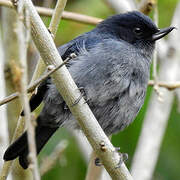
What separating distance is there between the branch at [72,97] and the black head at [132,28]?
4.52ft

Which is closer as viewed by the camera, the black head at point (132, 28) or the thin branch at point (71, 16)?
the thin branch at point (71, 16)

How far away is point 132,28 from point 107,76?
31.4 inches

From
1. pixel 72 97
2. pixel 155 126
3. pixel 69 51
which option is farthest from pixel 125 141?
pixel 72 97

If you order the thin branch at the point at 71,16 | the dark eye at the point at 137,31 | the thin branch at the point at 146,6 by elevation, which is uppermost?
the thin branch at the point at 146,6

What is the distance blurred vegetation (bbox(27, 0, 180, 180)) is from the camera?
4.68 metres

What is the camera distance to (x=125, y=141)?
4.66 meters

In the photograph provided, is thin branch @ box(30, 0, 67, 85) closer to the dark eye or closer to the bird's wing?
the bird's wing

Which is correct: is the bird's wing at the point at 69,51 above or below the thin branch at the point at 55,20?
below

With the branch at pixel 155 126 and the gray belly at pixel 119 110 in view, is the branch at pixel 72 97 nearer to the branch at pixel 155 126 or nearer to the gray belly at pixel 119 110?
the gray belly at pixel 119 110

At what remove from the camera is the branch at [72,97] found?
7.91 feet

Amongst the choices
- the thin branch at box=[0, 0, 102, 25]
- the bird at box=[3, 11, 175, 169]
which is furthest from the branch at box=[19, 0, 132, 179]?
the thin branch at box=[0, 0, 102, 25]

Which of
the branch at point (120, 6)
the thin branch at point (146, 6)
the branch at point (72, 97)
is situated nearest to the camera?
the branch at point (72, 97)

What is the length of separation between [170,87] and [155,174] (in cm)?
172

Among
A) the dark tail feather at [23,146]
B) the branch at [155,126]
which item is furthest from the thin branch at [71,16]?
the dark tail feather at [23,146]
